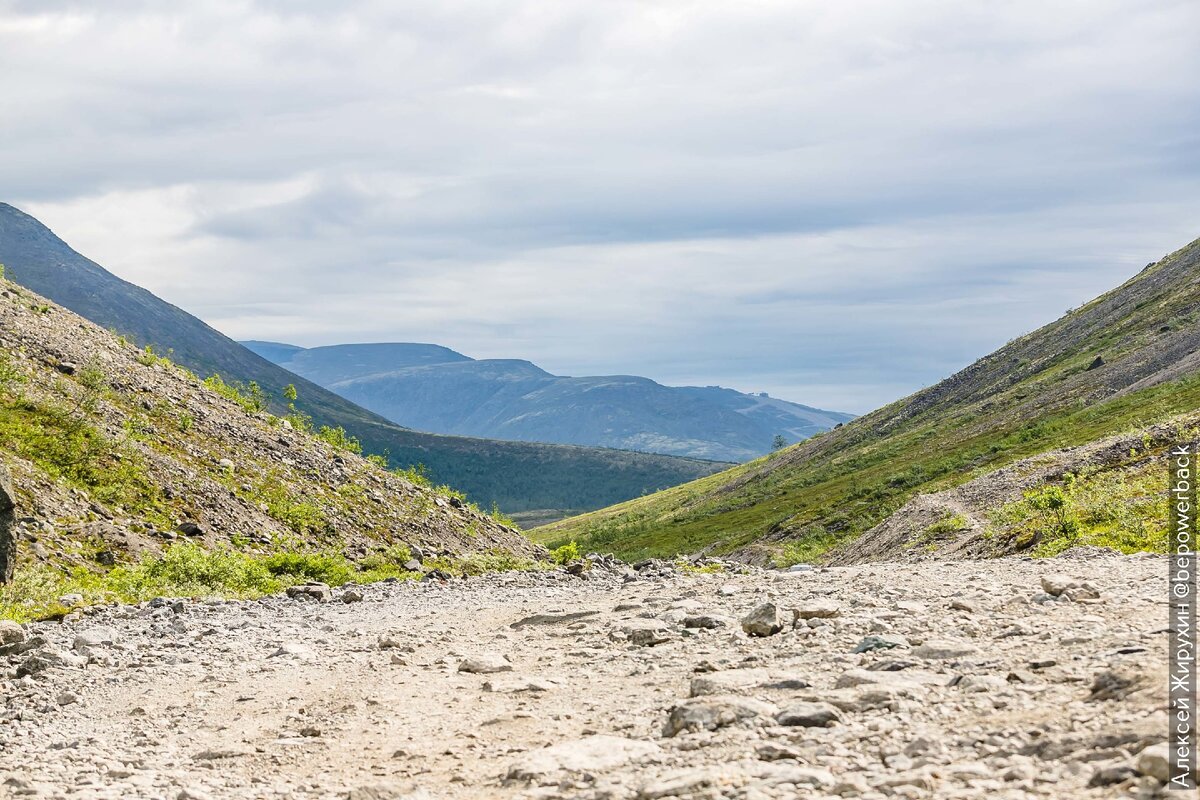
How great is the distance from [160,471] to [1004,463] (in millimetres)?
67433

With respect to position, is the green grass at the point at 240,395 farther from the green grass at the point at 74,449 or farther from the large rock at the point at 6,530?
the large rock at the point at 6,530

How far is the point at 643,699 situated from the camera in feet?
39.1

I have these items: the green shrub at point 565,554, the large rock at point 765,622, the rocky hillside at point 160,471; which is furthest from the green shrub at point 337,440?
the large rock at point 765,622

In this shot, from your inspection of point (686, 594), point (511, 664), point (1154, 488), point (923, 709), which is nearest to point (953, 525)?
point (1154, 488)

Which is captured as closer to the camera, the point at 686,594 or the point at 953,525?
the point at 686,594

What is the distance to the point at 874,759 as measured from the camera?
832cm

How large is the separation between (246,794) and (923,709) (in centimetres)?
709

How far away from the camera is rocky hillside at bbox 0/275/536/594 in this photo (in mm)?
30031

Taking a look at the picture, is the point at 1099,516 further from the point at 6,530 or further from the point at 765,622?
the point at 6,530

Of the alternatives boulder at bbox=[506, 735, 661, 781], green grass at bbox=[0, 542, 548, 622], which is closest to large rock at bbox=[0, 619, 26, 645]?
green grass at bbox=[0, 542, 548, 622]

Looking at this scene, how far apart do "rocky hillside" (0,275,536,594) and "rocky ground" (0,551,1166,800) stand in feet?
36.5

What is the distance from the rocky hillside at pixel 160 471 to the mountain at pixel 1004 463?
23.5m

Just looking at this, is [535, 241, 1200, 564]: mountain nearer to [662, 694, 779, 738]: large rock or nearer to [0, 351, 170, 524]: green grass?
[662, 694, 779, 738]: large rock

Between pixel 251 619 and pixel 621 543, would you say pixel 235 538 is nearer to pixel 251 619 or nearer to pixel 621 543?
pixel 251 619
